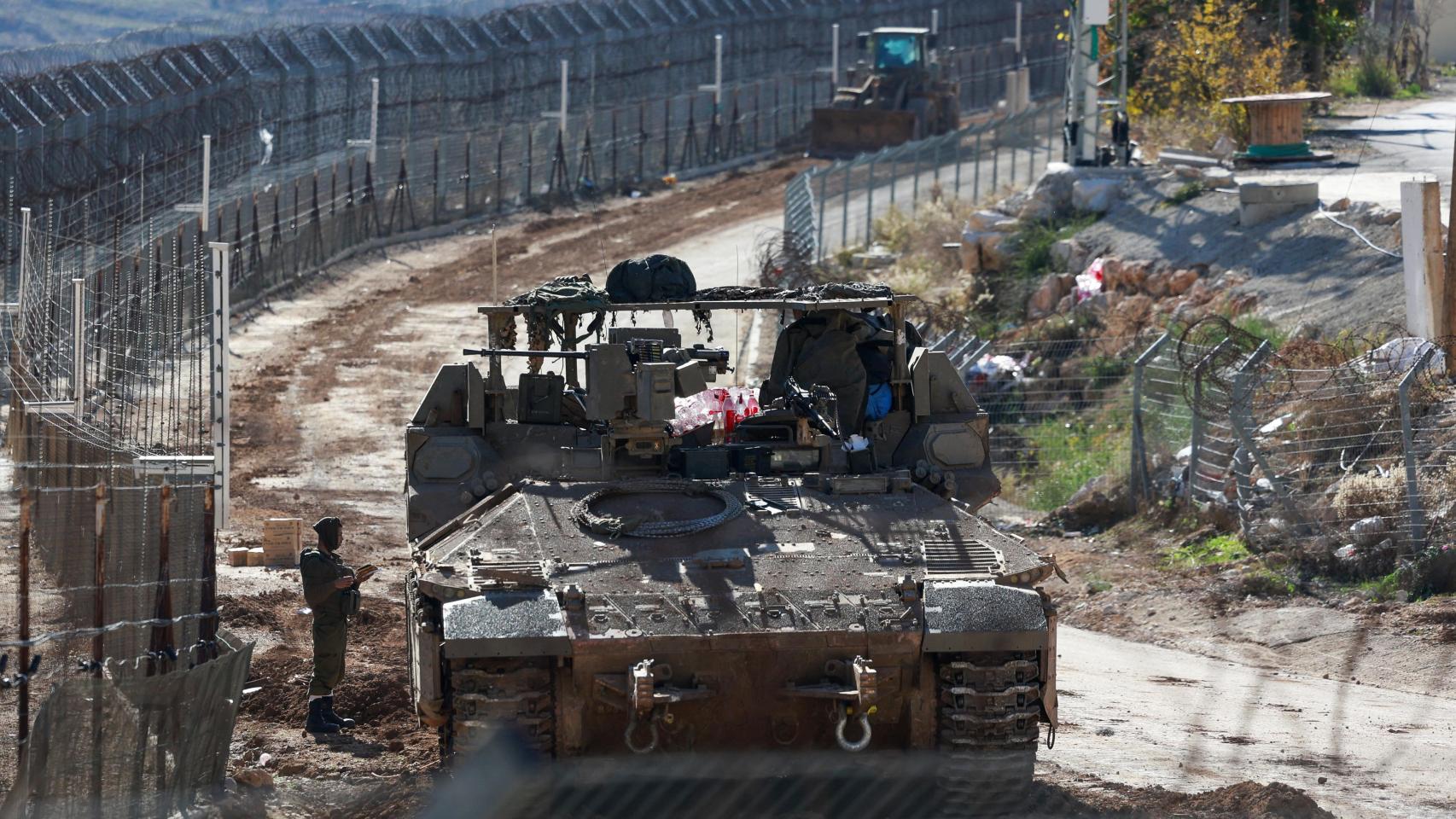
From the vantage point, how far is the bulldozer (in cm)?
4519

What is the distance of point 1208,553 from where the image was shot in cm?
1798

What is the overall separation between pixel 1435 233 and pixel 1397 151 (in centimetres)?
1128

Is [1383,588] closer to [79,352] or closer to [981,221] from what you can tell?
[79,352]

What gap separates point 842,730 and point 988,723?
2.38 ft

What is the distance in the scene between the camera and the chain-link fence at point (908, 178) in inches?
1278

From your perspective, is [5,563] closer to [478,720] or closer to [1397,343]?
[478,720]

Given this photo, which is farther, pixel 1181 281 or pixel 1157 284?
pixel 1157 284

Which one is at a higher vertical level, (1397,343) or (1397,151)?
(1397,151)

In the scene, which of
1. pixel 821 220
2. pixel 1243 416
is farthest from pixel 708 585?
pixel 821 220

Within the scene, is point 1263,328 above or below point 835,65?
below

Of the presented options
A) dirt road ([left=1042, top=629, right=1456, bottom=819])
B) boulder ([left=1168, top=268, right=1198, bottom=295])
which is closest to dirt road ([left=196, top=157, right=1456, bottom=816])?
dirt road ([left=1042, top=629, right=1456, bottom=819])

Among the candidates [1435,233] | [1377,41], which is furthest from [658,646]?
[1377,41]

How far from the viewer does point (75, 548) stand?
1252 cm

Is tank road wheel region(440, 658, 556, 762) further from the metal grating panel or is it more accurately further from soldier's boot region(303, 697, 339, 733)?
soldier's boot region(303, 697, 339, 733)
